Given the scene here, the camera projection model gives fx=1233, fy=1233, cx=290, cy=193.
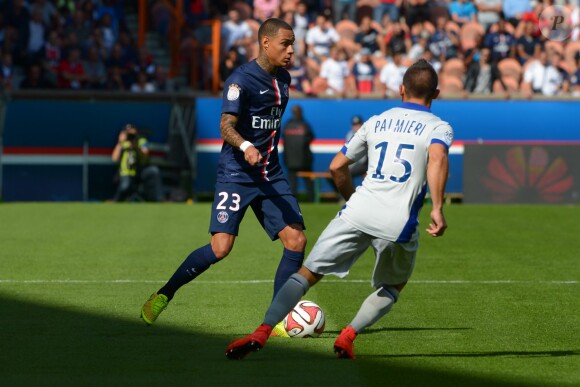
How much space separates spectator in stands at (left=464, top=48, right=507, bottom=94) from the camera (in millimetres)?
27734

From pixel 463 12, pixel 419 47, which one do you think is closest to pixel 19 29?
pixel 419 47

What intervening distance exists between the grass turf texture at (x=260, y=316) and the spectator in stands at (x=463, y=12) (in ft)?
42.0

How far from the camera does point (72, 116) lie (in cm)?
2661

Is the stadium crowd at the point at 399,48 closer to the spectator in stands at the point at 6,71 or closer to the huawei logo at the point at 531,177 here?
the huawei logo at the point at 531,177

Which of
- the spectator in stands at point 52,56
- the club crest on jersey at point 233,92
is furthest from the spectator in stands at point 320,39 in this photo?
the club crest on jersey at point 233,92

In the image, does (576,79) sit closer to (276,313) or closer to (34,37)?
(34,37)

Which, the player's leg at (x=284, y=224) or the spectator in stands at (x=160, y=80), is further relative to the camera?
the spectator in stands at (x=160, y=80)

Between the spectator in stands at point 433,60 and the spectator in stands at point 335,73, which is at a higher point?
the spectator in stands at point 433,60

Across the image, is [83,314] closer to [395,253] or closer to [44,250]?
[395,253]

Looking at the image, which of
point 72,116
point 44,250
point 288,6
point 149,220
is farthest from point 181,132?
point 44,250

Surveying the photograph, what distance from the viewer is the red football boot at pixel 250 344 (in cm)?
710

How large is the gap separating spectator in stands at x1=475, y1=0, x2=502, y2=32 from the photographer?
9142mm

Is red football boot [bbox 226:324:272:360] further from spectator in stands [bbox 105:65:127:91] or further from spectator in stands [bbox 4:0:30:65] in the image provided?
spectator in stands [bbox 4:0:30:65]

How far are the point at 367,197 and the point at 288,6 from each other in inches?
876
